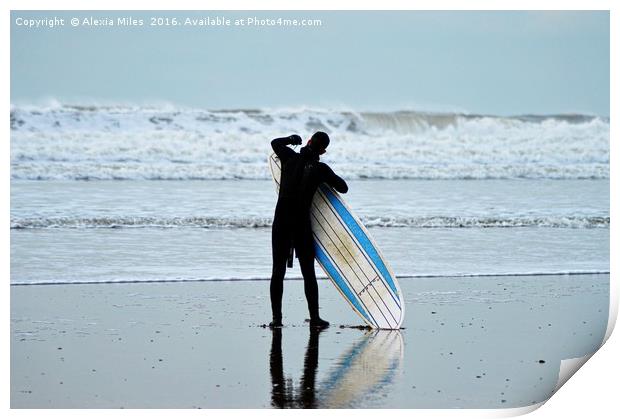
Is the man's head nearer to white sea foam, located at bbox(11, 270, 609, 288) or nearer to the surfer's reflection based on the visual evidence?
the surfer's reflection

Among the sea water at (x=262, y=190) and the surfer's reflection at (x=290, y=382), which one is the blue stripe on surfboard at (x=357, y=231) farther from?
the sea water at (x=262, y=190)

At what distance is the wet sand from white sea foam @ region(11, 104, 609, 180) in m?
6.09

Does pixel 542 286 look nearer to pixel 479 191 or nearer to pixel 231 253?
pixel 231 253

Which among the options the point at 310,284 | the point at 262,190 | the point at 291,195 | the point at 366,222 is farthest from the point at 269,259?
the point at 262,190

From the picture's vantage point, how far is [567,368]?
5.13 metres

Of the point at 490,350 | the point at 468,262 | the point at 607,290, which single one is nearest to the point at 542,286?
the point at 607,290

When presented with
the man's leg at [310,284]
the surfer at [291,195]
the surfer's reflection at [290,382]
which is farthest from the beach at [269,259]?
the surfer at [291,195]

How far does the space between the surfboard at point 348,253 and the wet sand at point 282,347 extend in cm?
19

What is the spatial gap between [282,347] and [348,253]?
2.90 feet

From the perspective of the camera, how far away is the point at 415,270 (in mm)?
7621

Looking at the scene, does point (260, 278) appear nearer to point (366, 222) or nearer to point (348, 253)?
point (348, 253)

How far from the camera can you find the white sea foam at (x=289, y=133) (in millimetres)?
12828

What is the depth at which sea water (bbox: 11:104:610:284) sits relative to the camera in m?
7.99
